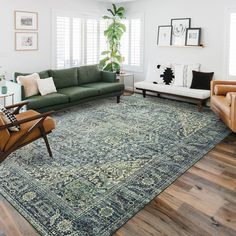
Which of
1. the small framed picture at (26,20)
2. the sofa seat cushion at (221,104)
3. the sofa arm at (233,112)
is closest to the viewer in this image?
the sofa arm at (233,112)

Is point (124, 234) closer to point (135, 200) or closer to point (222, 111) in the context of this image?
point (135, 200)

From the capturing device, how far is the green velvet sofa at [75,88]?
190 inches

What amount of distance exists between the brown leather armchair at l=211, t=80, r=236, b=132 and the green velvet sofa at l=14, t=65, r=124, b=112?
7.21 feet

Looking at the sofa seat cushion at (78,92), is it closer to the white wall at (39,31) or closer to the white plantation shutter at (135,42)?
the white wall at (39,31)

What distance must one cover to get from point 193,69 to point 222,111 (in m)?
1.90

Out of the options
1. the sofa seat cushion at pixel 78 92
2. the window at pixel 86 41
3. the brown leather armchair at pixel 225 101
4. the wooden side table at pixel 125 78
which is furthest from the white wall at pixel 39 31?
the brown leather armchair at pixel 225 101

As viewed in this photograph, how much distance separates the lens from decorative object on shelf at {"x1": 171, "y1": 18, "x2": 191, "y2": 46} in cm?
623

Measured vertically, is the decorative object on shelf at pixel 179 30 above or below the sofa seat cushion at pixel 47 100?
above

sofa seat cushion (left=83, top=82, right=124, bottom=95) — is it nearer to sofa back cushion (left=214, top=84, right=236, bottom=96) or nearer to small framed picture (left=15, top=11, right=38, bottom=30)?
small framed picture (left=15, top=11, right=38, bottom=30)

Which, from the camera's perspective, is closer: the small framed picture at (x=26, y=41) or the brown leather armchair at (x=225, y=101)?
the brown leather armchair at (x=225, y=101)

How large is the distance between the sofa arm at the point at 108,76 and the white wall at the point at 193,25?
3.94 ft

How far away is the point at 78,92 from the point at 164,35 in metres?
2.78

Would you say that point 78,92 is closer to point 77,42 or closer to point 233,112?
point 77,42

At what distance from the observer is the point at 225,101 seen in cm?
459
